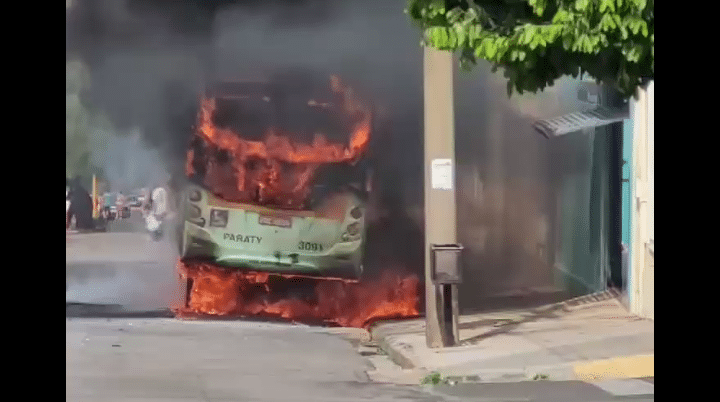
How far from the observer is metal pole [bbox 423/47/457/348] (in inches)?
446

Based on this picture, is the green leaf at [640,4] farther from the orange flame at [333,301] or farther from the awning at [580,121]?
the orange flame at [333,301]

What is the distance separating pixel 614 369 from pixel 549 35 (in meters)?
3.79

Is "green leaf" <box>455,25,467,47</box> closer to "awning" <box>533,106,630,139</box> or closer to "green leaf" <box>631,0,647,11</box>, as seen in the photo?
"green leaf" <box>631,0,647,11</box>

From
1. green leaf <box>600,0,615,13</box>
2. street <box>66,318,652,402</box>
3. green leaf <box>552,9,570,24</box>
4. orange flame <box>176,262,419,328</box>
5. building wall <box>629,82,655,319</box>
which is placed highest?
green leaf <box>600,0,615,13</box>

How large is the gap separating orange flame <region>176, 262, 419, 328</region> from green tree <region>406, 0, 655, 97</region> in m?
5.46

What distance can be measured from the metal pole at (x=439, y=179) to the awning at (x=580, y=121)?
2585 mm

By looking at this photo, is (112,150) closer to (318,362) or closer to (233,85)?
(233,85)

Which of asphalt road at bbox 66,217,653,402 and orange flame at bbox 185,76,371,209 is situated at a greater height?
orange flame at bbox 185,76,371,209

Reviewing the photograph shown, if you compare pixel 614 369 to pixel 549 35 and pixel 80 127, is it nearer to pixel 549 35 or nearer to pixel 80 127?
pixel 549 35

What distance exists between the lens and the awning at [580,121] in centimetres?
1352

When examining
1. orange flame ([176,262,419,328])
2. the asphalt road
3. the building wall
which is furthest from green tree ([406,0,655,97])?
orange flame ([176,262,419,328])

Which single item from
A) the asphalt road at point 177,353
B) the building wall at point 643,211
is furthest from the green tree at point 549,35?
the building wall at point 643,211
